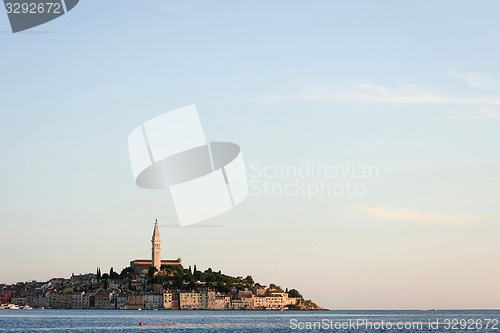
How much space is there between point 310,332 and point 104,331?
2465 cm

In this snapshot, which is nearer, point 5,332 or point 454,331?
point 5,332

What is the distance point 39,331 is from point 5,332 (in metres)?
4.52

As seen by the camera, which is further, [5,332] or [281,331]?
[281,331]

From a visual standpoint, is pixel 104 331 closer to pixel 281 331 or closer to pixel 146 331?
pixel 146 331

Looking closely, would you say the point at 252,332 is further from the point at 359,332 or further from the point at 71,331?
the point at 71,331

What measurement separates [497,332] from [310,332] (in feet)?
73.9

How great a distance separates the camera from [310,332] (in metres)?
103

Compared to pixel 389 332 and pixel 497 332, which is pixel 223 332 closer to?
pixel 389 332

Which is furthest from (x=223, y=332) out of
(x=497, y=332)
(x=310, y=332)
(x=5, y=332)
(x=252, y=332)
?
(x=497, y=332)

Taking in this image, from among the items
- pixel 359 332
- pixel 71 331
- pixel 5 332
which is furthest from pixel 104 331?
pixel 359 332

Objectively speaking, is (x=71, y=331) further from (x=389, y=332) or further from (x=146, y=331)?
(x=389, y=332)

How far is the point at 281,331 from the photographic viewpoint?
10712 cm

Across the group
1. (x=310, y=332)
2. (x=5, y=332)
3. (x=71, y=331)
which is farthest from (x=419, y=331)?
(x=5, y=332)

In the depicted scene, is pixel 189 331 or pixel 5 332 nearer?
pixel 5 332
